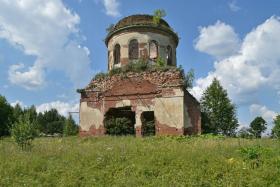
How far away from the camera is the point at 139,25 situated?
2483 centimetres

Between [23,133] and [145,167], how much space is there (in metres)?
6.12

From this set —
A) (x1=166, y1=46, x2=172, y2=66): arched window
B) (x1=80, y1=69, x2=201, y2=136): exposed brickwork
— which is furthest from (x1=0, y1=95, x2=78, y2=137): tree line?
(x1=166, y1=46, x2=172, y2=66): arched window

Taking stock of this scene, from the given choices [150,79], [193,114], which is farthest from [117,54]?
[193,114]

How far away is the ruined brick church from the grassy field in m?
7.92

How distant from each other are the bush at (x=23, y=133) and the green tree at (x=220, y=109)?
2298 cm

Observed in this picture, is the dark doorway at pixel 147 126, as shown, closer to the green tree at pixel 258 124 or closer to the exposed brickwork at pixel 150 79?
the exposed brickwork at pixel 150 79

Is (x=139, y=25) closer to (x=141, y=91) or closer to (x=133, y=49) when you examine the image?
(x=133, y=49)

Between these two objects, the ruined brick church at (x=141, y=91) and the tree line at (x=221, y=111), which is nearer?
the ruined brick church at (x=141, y=91)

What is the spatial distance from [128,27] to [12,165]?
14.9 metres

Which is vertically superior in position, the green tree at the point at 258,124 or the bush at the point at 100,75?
the bush at the point at 100,75

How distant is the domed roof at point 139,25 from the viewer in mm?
24922

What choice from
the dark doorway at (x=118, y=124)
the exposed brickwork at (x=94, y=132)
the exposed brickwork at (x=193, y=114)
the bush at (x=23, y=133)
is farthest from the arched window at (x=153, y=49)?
the bush at (x=23, y=133)

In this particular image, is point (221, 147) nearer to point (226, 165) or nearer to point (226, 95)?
point (226, 165)

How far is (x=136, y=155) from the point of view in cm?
1298
